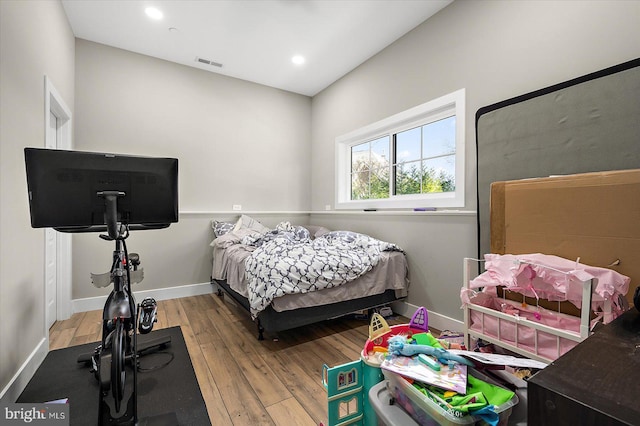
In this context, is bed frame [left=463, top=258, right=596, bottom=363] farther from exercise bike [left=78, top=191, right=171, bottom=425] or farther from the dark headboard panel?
exercise bike [left=78, top=191, right=171, bottom=425]

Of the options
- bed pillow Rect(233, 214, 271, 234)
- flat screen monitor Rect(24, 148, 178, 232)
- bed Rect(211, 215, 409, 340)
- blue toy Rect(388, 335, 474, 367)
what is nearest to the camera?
blue toy Rect(388, 335, 474, 367)

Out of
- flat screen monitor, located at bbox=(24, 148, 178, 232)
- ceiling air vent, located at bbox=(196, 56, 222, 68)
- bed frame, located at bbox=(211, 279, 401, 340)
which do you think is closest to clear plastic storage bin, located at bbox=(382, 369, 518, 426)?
flat screen monitor, located at bbox=(24, 148, 178, 232)

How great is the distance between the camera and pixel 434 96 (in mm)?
2549

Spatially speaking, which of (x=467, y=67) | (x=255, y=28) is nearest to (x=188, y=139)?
(x=255, y=28)

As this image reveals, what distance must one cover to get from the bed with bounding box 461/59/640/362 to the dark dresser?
3.12ft

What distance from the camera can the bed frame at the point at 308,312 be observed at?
206cm

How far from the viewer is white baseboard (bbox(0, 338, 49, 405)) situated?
143 centimetres

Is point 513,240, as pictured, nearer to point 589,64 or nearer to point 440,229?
point 440,229

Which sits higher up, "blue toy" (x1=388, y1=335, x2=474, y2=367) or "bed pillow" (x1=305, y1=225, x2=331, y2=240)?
"bed pillow" (x1=305, y1=225, x2=331, y2=240)

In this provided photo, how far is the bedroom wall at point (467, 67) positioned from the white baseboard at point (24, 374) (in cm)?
281

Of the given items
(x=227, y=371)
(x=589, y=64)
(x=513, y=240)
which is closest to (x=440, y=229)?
(x=513, y=240)

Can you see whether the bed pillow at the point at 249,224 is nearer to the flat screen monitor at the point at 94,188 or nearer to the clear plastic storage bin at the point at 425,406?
the flat screen monitor at the point at 94,188

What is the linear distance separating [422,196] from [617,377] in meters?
2.49

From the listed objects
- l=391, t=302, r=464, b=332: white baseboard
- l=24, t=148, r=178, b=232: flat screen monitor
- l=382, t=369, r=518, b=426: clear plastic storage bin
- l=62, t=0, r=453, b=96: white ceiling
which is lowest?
l=391, t=302, r=464, b=332: white baseboard
